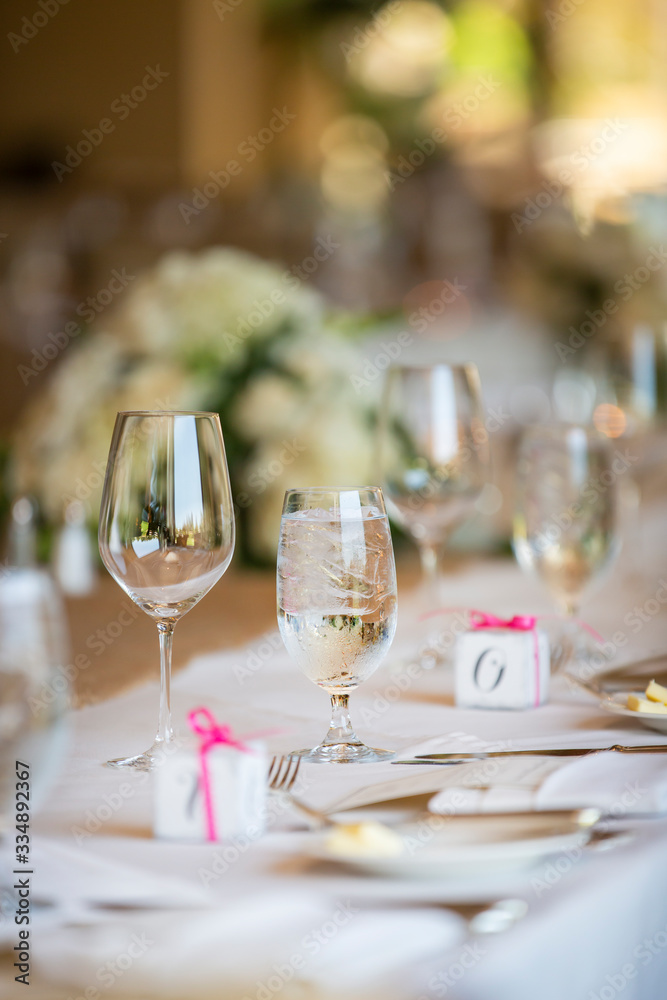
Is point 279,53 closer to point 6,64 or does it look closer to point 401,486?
point 6,64

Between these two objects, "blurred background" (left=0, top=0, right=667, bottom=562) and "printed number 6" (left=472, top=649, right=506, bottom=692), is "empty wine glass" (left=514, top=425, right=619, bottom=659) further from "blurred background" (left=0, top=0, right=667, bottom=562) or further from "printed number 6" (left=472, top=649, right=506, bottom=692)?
"blurred background" (left=0, top=0, right=667, bottom=562)

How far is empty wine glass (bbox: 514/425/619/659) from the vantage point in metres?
1.01

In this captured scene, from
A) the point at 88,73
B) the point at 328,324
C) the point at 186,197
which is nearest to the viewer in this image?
the point at 328,324

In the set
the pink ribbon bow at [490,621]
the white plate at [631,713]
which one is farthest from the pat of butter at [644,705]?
the pink ribbon bow at [490,621]

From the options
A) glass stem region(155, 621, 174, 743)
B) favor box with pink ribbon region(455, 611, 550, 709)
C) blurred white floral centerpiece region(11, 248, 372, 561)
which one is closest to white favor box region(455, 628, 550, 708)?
favor box with pink ribbon region(455, 611, 550, 709)

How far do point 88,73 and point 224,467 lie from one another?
532cm

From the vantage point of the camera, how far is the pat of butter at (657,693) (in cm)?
78

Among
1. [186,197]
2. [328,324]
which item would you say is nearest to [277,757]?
[328,324]

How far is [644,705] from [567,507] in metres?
0.27

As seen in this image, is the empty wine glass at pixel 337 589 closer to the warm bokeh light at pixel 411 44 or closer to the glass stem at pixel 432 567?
the glass stem at pixel 432 567

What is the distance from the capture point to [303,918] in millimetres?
469

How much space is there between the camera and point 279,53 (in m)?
5.75

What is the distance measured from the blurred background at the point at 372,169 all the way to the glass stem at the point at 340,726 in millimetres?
934

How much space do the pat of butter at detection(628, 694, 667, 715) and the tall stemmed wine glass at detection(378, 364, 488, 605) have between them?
0.34 metres
